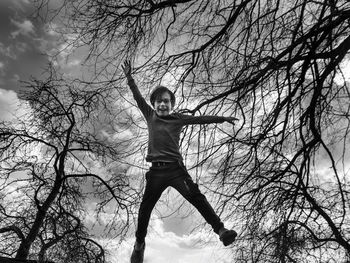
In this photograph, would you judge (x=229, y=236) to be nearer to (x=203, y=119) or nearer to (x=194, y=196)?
(x=194, y=196)

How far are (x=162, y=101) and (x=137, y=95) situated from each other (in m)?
0.44

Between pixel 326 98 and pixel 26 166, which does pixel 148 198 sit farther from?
pixel 26 166

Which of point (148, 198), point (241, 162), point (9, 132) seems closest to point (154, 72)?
point (241, 162)

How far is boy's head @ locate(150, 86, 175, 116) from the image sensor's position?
287 centimetres

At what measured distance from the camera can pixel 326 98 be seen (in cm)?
400

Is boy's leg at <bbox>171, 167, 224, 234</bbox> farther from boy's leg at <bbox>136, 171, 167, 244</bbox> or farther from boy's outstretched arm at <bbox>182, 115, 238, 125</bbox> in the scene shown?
boy's outstretched arm at <bbox>182, 115, 238, 125</bbox>

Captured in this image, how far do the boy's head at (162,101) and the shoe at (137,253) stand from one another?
3.58 ft

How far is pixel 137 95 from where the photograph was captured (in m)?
3.28

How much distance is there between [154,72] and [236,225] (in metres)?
2.21

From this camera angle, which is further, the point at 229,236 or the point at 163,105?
the point at 163,105

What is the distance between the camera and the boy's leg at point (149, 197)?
8.74 feet

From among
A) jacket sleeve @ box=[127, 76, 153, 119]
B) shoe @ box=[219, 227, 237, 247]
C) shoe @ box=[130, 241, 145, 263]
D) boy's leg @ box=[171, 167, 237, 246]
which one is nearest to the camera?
shoe @ box=[219, 227, 237, 247]

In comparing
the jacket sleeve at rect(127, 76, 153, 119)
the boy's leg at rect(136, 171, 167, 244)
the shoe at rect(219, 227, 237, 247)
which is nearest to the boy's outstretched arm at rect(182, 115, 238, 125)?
the jacket sleeve at rect(127, 76, 153, 119)

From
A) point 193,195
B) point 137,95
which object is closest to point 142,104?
point 137,95
